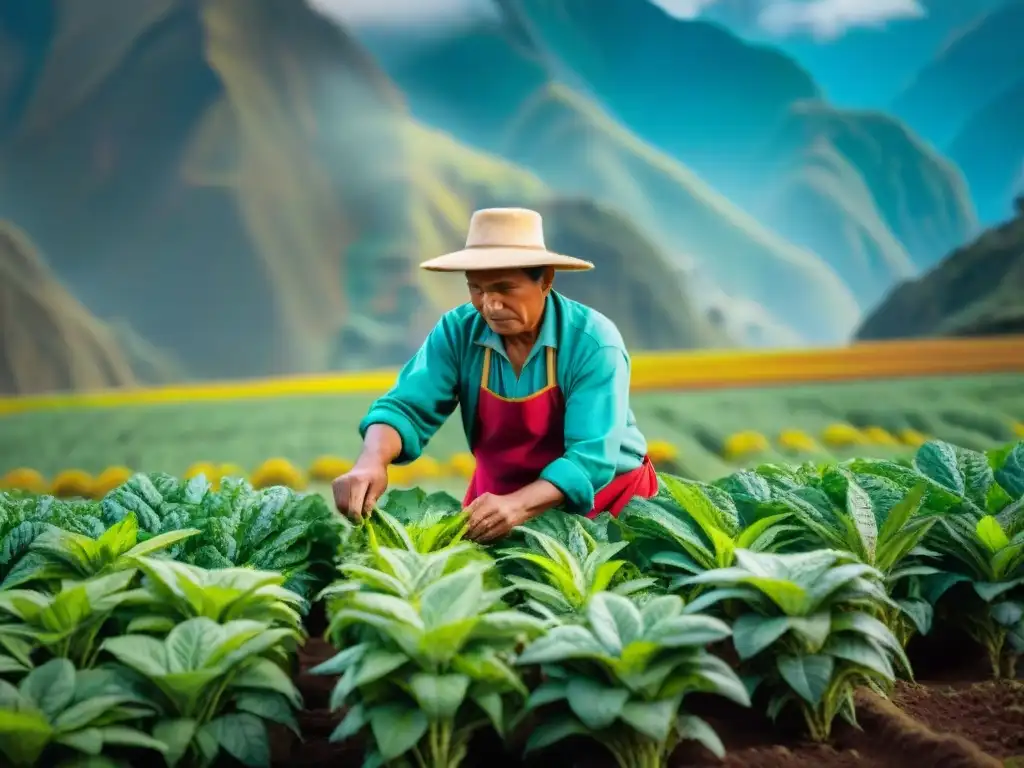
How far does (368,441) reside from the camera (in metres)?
2.17

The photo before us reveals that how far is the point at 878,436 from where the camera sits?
18.1ft

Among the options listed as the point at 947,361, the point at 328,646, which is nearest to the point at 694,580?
the point at 328,646

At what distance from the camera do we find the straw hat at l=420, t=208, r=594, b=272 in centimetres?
202

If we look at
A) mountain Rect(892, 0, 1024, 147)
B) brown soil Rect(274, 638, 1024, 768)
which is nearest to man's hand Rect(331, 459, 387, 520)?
brown soil Rect(274, 638, 1024, 768)

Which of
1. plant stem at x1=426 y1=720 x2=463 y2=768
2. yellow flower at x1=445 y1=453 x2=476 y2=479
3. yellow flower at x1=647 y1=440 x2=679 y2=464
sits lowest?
plant stem at x1=426 y1=720 x2=463 y2=768

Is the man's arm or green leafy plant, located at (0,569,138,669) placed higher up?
the man's arm

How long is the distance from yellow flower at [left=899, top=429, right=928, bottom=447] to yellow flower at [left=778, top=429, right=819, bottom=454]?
524 millimetres

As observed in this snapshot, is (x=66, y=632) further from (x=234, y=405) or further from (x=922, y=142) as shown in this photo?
(x=922, y=142)

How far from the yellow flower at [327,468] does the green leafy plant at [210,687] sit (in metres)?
3.73

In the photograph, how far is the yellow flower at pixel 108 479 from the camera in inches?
204

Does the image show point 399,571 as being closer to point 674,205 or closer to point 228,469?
point 228,469

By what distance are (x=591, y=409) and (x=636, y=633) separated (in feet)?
2.37

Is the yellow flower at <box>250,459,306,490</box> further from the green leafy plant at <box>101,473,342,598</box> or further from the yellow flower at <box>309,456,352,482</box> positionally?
the green leafy plant at <box>101,473,342,598</box>

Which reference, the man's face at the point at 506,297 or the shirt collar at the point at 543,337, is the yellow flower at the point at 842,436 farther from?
the man's face at the point at 506,297
